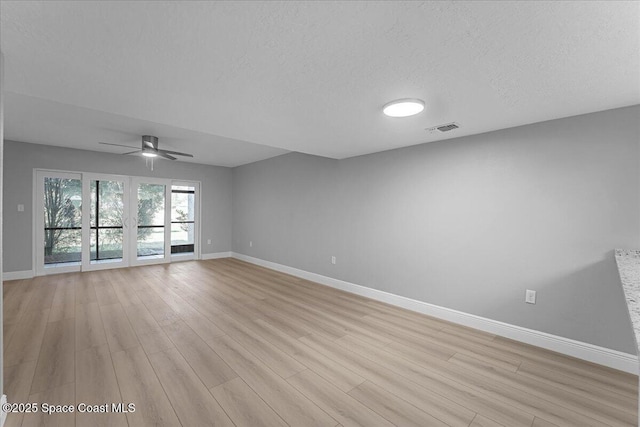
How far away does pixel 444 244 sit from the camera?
320cm

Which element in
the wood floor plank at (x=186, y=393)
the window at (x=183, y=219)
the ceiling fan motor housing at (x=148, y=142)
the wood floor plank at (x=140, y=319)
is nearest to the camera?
the wood floor plank at (x=186, y=393)

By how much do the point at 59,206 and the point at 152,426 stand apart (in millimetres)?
5614

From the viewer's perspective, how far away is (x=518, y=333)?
2.66 meters

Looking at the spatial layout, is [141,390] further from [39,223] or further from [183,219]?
[183,219]

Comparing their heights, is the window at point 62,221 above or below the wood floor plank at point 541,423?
above

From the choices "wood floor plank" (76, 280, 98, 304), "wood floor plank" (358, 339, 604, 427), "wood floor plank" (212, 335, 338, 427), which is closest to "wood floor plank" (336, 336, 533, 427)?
"wood floor plank" (358, 339, 604, 427)

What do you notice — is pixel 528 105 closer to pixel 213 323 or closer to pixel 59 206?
pixel 213 323

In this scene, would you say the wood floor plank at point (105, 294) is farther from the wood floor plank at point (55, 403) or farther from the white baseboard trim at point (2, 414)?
the white baseboard trim at point (2, 414)

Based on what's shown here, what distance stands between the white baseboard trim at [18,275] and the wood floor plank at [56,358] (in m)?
2.96

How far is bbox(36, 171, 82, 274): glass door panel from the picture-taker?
4.91 m

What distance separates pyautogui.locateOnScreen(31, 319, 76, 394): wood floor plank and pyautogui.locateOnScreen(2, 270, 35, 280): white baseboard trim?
2964 mm

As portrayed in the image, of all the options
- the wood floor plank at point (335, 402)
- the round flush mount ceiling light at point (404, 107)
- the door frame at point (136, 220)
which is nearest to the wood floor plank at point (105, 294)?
the door frame at point (136, 220)

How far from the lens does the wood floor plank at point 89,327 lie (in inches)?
98.6

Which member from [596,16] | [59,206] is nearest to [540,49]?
[596,16]
